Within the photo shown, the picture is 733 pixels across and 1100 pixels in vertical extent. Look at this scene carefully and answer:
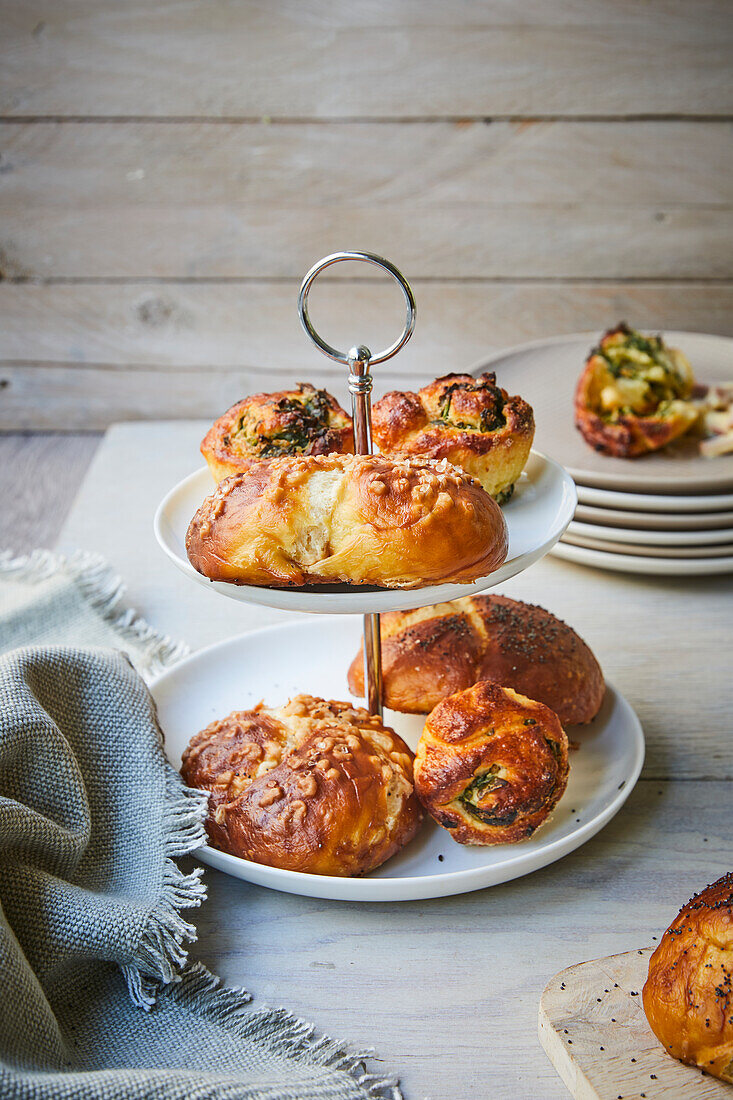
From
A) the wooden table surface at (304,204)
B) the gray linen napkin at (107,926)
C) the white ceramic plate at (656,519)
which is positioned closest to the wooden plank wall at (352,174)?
the wooden table surface at (304,204)

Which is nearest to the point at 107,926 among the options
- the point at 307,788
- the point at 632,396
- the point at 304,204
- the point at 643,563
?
the point at 307,788

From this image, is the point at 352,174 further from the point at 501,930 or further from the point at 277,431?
the point at 501,930

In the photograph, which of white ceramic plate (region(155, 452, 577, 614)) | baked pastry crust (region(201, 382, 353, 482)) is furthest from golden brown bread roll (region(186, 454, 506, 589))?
baked pastry crust (region(201, 382, 353, 482))

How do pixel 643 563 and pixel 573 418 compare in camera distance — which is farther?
pixel 573 418

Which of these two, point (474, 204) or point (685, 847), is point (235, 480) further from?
point (474, 204)

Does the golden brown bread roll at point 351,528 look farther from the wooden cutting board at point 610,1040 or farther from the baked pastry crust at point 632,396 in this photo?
the baked pastry crust at point 632,396

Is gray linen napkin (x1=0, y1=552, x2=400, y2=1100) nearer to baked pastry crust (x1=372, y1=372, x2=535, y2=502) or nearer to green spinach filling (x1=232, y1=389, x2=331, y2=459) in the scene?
green spinach filling (x1=232, y1=389, x2=331, y2=459)

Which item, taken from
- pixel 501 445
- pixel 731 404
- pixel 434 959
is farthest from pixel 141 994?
pixel 731 404
